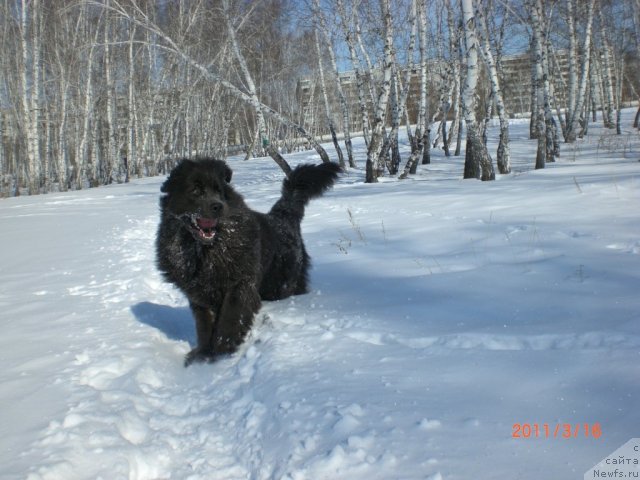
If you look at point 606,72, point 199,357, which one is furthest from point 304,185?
point 606,72

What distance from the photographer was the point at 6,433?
7.28 ft

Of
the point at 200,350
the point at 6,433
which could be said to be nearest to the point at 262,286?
the point at 200,350

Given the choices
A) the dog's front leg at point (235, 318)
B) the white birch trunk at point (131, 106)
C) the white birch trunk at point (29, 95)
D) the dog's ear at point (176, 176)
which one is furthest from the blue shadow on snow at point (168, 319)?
the white birch trunk at point (131, 106)

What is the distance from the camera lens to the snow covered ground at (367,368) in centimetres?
179

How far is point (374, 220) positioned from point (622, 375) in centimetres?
543

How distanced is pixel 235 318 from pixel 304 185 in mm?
2009

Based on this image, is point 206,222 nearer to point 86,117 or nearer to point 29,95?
point 29,95

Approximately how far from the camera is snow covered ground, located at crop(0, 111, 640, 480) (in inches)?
70.4

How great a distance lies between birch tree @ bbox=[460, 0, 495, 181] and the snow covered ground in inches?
180

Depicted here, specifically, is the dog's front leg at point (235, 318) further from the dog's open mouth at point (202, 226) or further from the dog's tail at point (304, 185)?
the dog's tail at point (304, 185)

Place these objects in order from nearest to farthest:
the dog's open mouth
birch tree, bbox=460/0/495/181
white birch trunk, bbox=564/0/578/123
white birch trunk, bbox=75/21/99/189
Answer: the dog's open mouth < birch tree, bbox=460/0/495/181 < white birch trunk, bbox=564/0/578/123 < white birch trunk, bbox=75/21/99/189

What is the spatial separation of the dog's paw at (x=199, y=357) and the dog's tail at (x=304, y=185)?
1956 millimetres

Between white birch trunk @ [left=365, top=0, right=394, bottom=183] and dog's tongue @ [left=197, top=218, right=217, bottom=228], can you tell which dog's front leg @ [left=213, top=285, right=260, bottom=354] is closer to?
dog's tongue @ [left=197, top=218, right=217, bottom=228]
